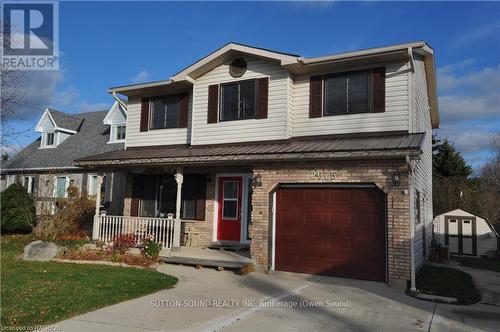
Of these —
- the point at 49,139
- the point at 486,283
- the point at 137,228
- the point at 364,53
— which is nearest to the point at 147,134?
the point at 137,228

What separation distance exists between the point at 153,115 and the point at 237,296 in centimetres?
939

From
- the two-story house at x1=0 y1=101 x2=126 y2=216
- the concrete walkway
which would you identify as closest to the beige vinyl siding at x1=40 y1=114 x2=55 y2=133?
the two-story house at x1=0 y1=101 x2=126 y2=216

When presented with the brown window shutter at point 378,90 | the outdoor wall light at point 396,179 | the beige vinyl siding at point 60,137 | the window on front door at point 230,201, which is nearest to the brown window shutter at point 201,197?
the window on front door at point 230,201

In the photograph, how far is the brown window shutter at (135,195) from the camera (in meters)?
15.7

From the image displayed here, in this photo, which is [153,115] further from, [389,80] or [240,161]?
[389,80]

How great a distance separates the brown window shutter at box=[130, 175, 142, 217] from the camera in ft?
51.5

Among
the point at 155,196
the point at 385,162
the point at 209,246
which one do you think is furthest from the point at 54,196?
the point at 385,162

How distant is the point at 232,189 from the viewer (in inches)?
563

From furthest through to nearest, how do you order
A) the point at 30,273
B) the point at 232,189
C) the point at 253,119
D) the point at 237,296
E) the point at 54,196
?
the point at 54,196
the point at 232,189
the point at 253,119
the point at 30,273
the point at 237,296

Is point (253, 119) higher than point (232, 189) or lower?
higher

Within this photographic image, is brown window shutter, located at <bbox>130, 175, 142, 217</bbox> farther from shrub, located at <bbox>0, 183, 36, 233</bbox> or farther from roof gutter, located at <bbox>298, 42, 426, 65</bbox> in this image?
roof gutter, located at <bbox>298, 42, 426, 65</bbox>

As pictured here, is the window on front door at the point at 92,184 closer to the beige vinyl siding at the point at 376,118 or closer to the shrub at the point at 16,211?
the shrub at the point at 16,211

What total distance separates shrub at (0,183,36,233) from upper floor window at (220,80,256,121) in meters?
11.2

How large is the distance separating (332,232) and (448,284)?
3013 mm
